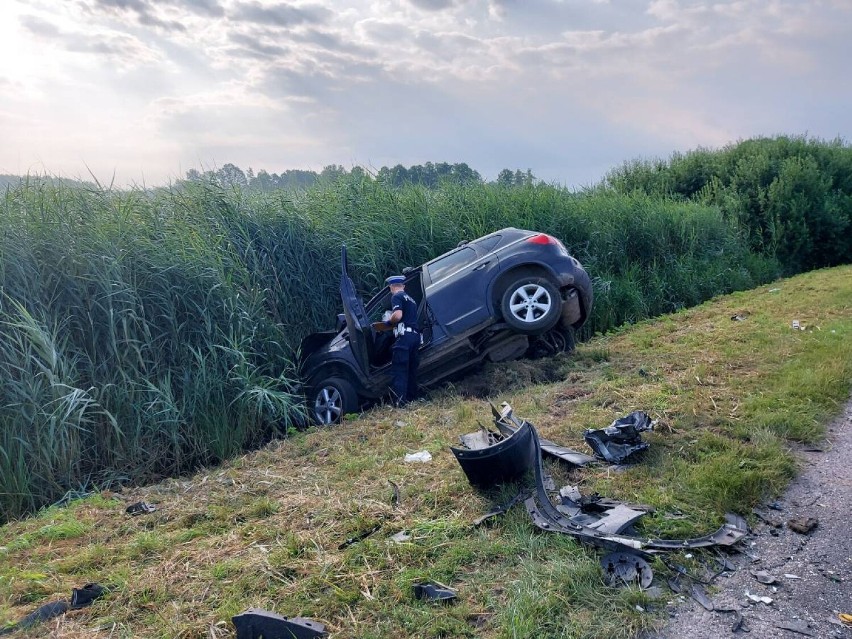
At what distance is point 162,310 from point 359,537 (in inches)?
191

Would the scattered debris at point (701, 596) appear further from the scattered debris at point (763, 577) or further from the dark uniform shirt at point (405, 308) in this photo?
the dark uniform shirt at point (405, 308)

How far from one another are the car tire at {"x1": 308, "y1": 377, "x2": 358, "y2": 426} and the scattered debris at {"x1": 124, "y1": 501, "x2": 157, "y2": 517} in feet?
9.52

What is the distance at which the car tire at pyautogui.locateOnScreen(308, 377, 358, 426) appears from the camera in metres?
8.26

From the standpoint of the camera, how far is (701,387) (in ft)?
20.5

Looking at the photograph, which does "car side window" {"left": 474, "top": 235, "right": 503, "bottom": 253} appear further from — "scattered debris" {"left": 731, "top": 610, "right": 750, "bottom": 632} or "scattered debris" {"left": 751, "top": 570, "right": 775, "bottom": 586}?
"scattered debris" {"left": 731, "top": 610, "right": 750, "bottom": 632}

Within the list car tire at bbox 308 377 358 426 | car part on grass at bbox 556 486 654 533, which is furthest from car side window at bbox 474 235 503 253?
car part on grass at bbox 556 486 654 533

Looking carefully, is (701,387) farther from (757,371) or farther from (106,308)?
(106,308)

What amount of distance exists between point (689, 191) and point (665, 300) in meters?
11.1

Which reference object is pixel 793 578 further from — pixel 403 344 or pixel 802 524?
pixel 403 344

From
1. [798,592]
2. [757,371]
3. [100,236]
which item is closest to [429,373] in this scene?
[757,371]

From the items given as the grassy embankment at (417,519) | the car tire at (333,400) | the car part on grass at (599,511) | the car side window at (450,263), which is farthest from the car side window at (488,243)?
the car part on grass at (599,511)

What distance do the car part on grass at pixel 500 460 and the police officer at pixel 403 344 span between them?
336cm

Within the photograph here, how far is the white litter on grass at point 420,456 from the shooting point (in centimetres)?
550

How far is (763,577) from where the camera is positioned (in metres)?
3.47
